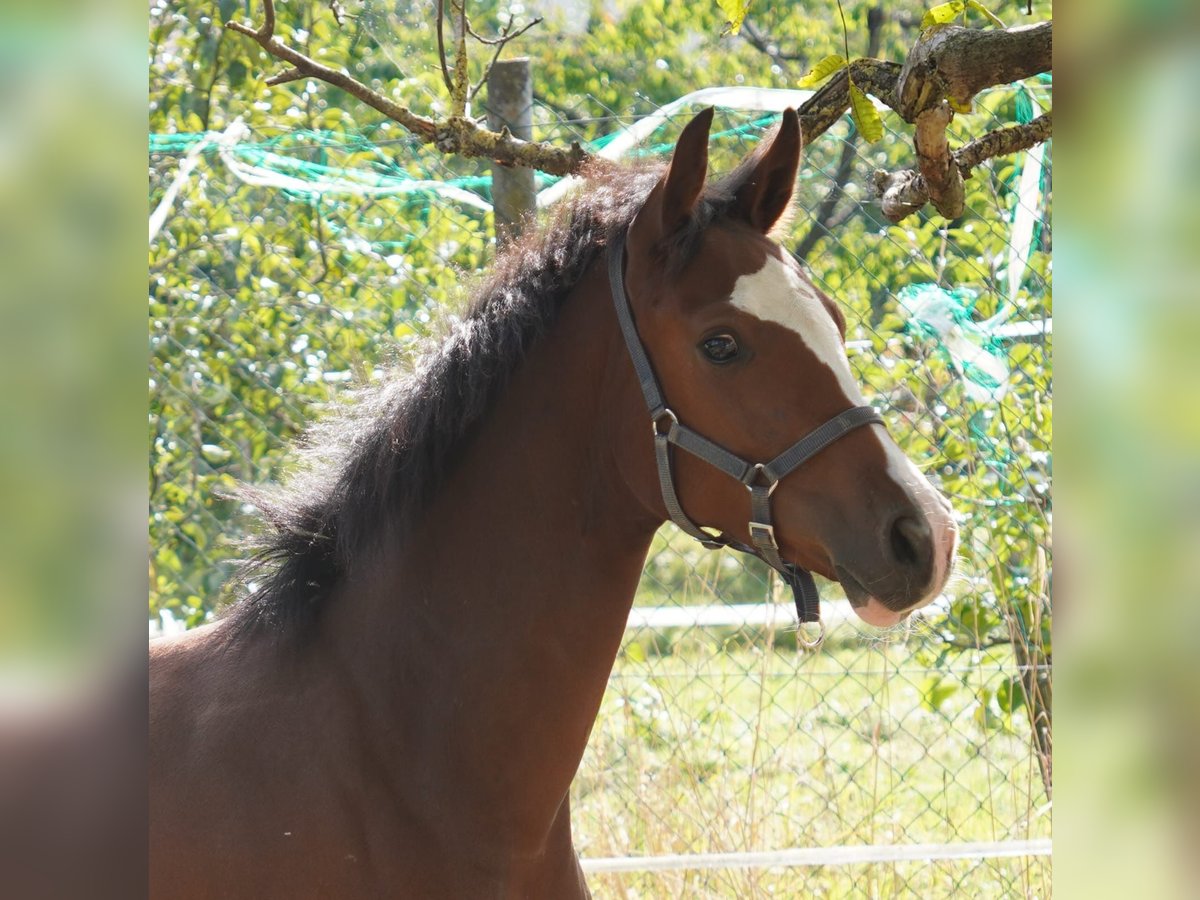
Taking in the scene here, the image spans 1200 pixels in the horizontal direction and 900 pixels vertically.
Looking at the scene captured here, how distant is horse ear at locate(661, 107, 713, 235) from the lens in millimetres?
1670

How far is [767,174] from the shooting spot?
1.77 meters

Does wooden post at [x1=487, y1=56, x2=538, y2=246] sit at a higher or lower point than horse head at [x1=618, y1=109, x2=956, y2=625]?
higher

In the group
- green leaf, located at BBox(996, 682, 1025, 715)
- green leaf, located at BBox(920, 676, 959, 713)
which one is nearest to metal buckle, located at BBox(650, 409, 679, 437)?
green leaf, located at BBox(996, 682, 1025, 715)

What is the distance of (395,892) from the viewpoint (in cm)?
160

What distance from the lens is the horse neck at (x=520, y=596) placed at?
167 cm

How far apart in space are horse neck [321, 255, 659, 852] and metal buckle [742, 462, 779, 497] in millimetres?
202

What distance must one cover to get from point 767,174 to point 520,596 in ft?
2.47

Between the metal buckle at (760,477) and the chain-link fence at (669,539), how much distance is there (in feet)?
4.85

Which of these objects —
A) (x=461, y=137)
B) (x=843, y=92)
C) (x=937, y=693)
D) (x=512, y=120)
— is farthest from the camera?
(x=937, y=693)

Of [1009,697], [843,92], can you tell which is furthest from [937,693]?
[843,92]

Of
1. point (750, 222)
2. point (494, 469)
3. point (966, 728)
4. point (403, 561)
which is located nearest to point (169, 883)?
point (403, 561)

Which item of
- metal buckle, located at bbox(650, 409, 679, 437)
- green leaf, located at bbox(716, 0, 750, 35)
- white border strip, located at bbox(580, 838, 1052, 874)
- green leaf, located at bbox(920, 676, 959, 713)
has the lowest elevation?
white border strip, located at bbox(580, 838, 1052, 874)

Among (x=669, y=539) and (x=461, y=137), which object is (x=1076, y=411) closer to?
(x=461, y=137)

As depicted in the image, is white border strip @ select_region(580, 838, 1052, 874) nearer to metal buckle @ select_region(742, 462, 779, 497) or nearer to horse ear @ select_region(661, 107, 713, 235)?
metal buckle @ select_region(742, 462, 779, 497)
